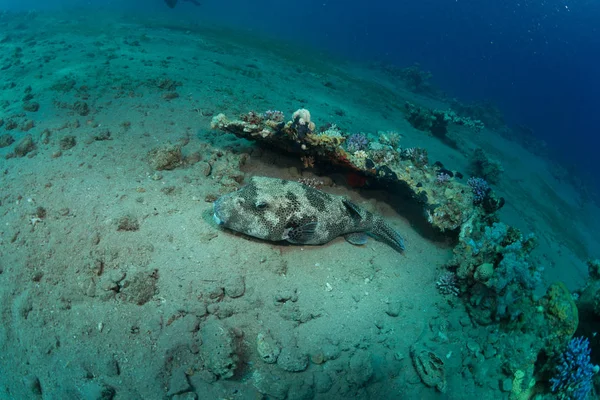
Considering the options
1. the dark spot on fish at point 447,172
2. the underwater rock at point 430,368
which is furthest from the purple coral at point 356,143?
the underwater rock at point 430,368

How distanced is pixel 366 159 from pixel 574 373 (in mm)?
4795

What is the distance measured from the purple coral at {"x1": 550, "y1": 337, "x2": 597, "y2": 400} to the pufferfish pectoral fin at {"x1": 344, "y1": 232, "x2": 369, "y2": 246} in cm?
345

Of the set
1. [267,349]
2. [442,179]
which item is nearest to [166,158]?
[267,349]

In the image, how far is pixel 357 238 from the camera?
6.02 metres

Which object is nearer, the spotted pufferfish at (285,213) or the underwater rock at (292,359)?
the underwater rock at (292,359)

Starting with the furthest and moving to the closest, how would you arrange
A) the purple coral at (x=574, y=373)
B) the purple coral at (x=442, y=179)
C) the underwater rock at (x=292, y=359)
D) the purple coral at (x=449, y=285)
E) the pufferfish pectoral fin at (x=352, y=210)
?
the purple coral at (x=442, y=179) → the pufferfish pectoral fin at (x=352, y=210) → the purple coral at (x=449, y=285) → the purple coral at (x=574, y=373) → the underwater rock at (x=292, y=359)

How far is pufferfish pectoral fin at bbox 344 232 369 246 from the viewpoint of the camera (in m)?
5.98

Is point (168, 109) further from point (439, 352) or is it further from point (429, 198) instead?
point (439, 352)

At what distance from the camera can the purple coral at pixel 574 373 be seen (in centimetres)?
430

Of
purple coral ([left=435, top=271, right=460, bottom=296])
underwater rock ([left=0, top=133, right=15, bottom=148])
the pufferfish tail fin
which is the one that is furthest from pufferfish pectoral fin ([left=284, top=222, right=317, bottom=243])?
underwater rock ([left=0, top=133, right=15, bottom=148])

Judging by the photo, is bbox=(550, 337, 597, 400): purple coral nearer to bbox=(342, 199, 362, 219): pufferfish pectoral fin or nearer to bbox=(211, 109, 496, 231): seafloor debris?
bbox=(211, 109, 496, 231): seafloor debris

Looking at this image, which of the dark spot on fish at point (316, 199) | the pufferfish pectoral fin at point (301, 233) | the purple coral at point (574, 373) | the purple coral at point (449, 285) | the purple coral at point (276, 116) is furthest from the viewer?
the purple coral at point (276, 116)

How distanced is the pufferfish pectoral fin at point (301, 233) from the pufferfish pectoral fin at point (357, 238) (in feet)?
3.28

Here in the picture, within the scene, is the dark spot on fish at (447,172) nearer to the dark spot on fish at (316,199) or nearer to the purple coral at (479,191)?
the purple coral at (479,191)
